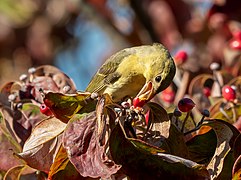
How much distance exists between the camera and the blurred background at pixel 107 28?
3.48 metres

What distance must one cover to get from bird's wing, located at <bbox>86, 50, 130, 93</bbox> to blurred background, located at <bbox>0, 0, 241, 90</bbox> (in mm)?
552

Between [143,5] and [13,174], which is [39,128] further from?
[143,5]

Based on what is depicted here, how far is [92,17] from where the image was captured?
152 inches

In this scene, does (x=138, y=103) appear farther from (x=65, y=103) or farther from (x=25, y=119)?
(x=25, y=119)

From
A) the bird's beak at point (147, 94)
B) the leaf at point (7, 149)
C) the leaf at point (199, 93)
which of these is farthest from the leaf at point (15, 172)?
the leaf at point (199, 93)

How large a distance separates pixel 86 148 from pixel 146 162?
0.12m

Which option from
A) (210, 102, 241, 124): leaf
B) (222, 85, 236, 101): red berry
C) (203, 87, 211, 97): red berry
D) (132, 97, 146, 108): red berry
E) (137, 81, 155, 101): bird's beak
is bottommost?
(203, 87, 211, 97): red berry

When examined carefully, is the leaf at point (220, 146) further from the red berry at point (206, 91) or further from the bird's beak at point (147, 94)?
the red berry at point (206, 91)

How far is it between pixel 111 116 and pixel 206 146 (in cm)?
24

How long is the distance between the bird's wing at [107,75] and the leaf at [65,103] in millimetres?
620

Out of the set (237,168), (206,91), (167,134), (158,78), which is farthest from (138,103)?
(206,91)

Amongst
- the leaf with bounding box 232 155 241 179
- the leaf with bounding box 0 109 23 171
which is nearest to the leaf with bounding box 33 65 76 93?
the leaf with bounding box 0 109 23 171

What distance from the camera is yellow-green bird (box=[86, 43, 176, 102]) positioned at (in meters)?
2.01

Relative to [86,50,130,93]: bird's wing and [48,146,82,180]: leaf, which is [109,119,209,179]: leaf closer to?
[48,146,82,180]: leaf
